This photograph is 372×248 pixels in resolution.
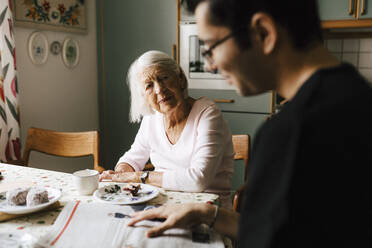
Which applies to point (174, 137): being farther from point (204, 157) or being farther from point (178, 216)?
point (178, 216)

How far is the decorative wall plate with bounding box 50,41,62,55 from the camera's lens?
112 inches

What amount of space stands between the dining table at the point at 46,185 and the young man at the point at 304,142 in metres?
0.62

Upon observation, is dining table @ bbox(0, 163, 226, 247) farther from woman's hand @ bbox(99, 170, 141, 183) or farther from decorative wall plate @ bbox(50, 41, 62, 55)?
decorative wall plate @ bbox(50, 41, 62, 55)

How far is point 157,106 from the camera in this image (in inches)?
63.4

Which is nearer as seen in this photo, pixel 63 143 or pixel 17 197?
pixel 17 197

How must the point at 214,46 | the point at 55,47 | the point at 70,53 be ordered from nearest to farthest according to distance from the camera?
the point at 214,46 → the point at 55,47 → the point at 70,53

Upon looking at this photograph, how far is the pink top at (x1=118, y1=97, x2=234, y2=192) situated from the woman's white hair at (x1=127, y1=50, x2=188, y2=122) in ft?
0.22

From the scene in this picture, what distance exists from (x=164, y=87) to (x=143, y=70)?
0.43ft

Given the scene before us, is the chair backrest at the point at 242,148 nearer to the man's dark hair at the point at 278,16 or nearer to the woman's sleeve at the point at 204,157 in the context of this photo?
the woman's sleeve at the point at 204,157

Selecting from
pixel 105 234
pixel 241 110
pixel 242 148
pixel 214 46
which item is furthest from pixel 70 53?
pixel 214 46

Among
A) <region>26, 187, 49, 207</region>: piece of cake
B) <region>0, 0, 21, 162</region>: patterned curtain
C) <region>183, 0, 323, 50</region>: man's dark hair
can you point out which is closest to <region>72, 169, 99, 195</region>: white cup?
<region>26, 187, 49, 207</region>: piece of cake

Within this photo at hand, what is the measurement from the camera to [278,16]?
51 centimetres

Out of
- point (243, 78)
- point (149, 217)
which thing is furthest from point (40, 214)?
point (243, 78)

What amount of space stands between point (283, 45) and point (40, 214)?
2.78ft
